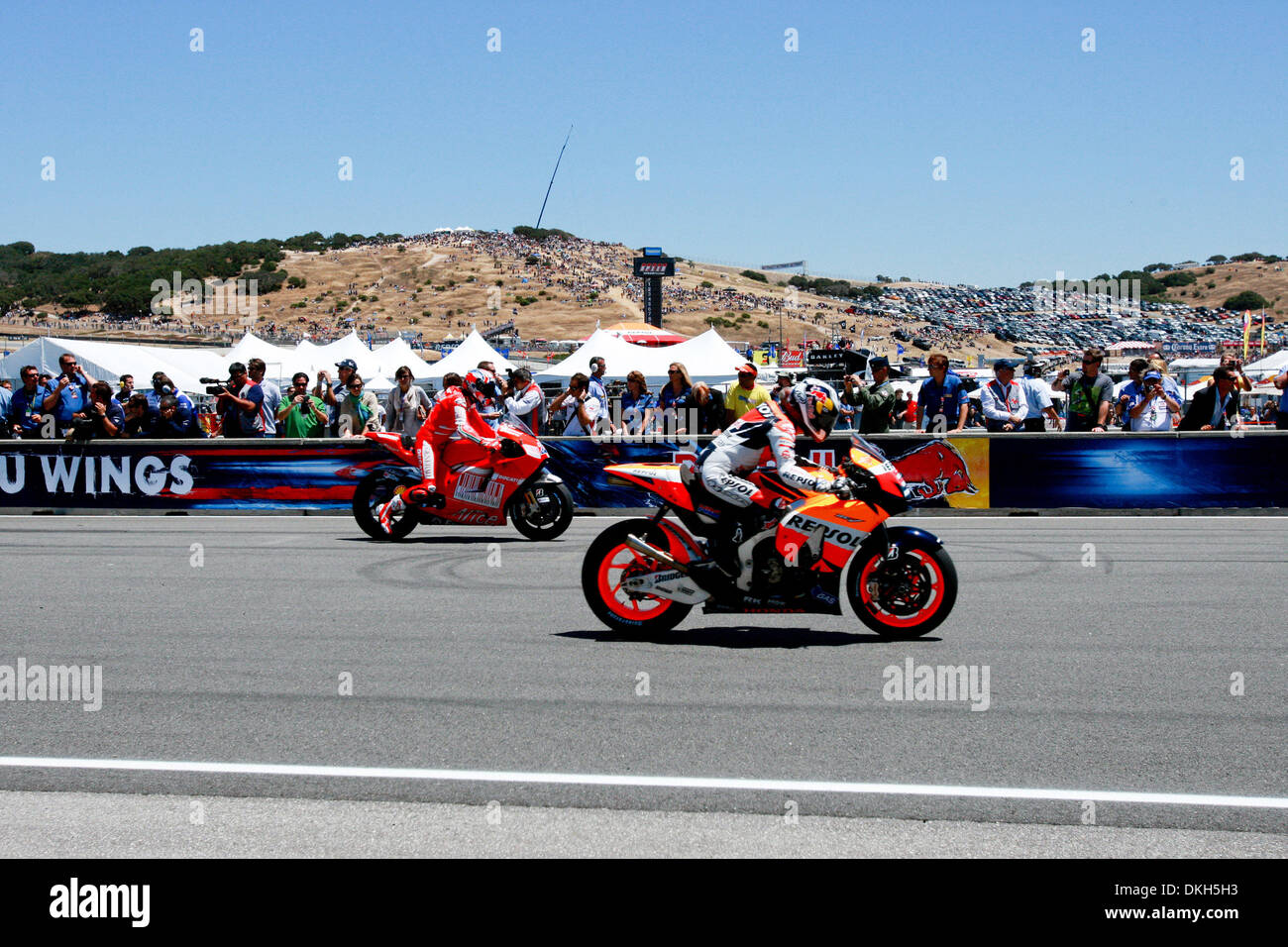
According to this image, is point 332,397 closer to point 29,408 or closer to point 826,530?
point 29,408

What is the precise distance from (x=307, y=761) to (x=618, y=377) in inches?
1172

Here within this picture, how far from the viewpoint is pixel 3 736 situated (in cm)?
595

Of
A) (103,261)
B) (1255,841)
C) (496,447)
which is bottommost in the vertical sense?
(1255,841)

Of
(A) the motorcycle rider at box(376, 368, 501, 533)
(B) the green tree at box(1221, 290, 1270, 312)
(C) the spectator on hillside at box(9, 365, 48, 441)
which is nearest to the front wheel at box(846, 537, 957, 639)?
(A) the motorcycle rider at box(376, 368, 501, 533)

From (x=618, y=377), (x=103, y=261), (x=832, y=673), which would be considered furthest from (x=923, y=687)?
(x=103, y=261)

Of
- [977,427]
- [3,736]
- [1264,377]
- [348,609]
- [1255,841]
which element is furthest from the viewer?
[1264,377]

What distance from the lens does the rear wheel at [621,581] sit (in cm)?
815

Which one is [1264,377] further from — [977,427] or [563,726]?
[563,726]

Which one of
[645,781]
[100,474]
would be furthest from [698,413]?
[645,781]

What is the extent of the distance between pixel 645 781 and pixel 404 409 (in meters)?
12.8

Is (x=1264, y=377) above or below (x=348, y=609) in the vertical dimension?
above

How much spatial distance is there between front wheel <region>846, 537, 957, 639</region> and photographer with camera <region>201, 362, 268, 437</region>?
1236 centimetres

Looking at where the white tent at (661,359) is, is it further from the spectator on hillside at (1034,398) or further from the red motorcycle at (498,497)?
the red motorcycle at (498,497)

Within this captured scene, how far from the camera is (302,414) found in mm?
18328
